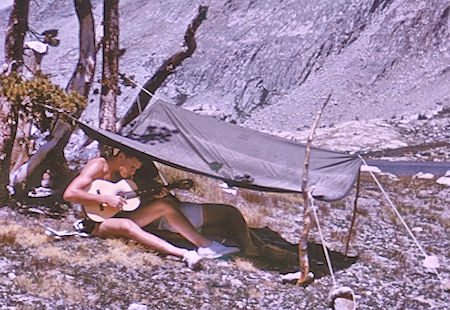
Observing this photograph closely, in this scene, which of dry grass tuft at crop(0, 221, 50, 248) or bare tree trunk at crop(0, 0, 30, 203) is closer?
dry grass tuft at crop(0, 221, 50, 248)

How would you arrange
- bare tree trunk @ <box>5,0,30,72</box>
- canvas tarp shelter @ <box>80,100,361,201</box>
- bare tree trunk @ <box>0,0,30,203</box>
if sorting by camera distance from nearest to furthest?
canvas tarp shelter @ <box>80,100,361,201</box> → bare tree trunk @ <box>0,0,30,203</box> → bare tree trunk @ <box>5,0,30,72</box>

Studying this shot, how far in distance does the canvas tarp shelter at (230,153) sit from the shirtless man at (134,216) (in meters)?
0.45

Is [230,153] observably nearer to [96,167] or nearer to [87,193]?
[96,167]

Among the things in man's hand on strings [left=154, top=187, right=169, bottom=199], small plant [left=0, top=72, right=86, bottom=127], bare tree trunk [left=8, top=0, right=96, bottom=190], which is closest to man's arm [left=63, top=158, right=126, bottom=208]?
man's hand on strings [left=154, top=187, right=169, bottom=199]

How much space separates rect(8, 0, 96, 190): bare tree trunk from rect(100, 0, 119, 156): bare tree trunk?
354 mm

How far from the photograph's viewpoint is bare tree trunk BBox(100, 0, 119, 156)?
9594mm

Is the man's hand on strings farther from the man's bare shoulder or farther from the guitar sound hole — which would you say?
the man's bare shoulder

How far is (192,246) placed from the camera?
725 centimetres

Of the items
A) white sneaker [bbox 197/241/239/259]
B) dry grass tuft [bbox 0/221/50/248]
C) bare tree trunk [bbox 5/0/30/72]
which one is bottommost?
white sneaker [bbox 197/241/239/259]

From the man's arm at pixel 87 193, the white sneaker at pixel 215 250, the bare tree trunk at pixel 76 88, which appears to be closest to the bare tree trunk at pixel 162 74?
the bare tree trunk at pixel 76 88

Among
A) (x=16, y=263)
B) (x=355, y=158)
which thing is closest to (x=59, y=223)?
(x=16, y=263)

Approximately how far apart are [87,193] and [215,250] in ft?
6.20

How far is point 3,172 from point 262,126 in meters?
52.1

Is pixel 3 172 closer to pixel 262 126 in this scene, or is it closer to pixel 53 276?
pixel 53 276
